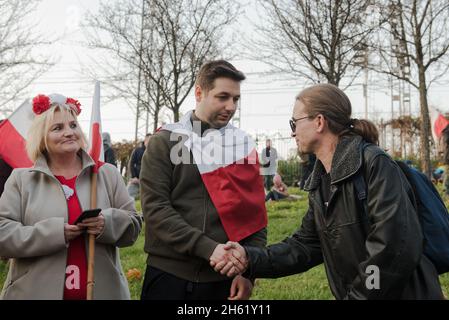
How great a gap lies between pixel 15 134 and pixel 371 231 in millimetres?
3507

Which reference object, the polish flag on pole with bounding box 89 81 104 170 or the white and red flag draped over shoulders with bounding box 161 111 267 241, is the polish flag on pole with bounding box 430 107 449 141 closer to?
the white and red flag draped over shoulders with bounding box 161 111 267 241

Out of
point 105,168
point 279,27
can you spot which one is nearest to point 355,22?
point 279,27

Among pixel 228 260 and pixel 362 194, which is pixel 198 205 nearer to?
pixel 228 260

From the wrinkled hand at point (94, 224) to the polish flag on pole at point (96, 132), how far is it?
75cm

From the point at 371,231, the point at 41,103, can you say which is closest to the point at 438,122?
the point at 371,231

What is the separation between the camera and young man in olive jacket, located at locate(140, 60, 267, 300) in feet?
9.07

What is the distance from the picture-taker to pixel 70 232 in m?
2.81

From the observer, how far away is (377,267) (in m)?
2.14

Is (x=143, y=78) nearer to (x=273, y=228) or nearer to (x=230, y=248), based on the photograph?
(x=273, y=228)

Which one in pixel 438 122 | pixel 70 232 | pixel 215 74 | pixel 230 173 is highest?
pixel 438 122

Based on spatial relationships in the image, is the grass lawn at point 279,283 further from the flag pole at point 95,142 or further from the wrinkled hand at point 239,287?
the wrinkled hand at point 239,287

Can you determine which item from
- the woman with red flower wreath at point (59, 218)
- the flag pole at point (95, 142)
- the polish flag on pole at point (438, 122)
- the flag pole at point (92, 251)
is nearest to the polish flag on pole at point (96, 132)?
the flag pole at point (95, 142)

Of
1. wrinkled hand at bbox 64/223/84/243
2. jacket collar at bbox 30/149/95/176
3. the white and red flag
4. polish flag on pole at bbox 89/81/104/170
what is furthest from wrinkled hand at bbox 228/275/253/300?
the white and red flag

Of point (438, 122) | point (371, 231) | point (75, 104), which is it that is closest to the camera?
point (371, 231)
